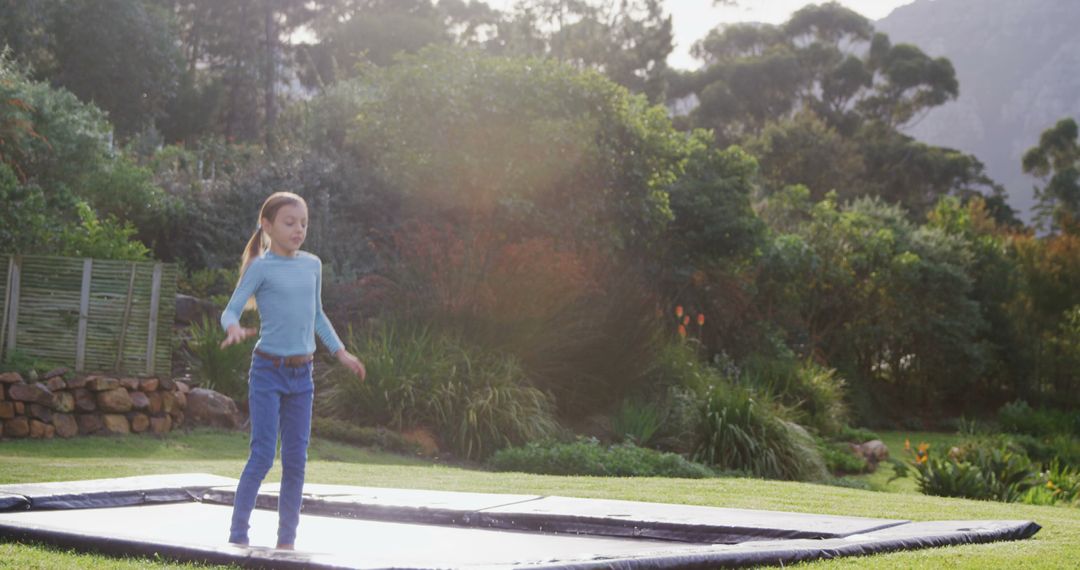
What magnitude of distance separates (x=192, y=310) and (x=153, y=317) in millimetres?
2702

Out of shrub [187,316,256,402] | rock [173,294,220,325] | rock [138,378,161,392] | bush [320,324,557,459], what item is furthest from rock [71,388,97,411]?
rock [173,294,220,325]

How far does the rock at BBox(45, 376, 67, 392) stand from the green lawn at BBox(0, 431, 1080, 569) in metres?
0.53

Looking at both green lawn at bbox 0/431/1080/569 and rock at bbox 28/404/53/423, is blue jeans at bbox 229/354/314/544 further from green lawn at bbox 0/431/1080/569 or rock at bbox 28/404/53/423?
rock at bbox 28/404/53/423

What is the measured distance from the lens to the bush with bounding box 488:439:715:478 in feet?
33.9

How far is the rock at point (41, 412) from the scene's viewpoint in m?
10.9

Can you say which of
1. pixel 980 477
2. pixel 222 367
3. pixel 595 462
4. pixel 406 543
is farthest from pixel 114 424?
pixel 980 477

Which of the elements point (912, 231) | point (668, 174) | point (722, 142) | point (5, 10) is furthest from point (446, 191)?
point (722, 142)

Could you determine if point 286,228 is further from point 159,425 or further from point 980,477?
point 980,477

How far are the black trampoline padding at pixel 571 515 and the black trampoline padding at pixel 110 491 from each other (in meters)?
0.19

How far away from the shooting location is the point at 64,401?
1097 cm

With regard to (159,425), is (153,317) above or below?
above

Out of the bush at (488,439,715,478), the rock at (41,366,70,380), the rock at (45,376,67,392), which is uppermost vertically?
the rock at (41,366,70,380)

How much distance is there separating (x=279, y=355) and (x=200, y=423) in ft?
24.0

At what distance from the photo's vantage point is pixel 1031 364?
24.0m
